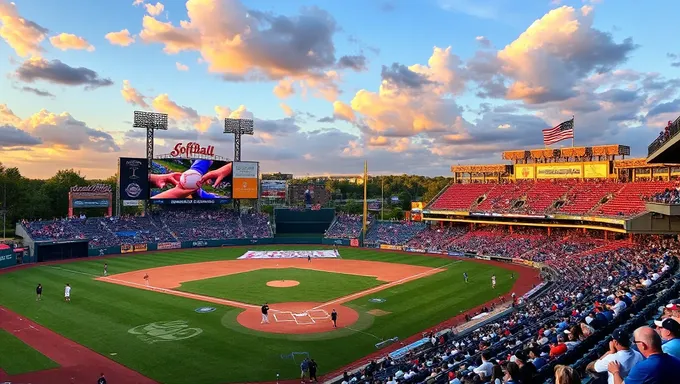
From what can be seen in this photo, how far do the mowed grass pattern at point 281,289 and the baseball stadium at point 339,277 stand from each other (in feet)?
0.92

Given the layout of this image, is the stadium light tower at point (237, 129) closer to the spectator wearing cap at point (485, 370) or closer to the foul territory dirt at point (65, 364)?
the foul territory dirt at point (65, 364)

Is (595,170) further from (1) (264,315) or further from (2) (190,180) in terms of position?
(2) (190,180)

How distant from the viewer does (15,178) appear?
8738 cm

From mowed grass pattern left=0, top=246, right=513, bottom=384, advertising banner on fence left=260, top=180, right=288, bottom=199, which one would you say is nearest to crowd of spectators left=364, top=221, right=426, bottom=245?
advertising banner on fence left=260, top=180, right=288, bottom=199

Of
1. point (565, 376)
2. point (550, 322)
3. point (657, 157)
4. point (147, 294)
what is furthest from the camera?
point (147, 294)

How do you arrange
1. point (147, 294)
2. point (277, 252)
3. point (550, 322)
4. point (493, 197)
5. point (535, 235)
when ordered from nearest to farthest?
point (550, 322)
point (147, 294)
point (535, 235)
point (277, 252)
point (493, 197)

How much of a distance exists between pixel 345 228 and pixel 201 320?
4964 centimetres

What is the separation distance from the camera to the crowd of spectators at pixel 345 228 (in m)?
75.1

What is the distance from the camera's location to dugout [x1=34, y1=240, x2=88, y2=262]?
181ft

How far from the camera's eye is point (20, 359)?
22859 millimetres

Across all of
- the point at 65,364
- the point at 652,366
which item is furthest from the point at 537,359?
the point at 65,364

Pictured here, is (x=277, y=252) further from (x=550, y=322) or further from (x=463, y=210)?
(x=550, y=322)

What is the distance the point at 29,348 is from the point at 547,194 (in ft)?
196

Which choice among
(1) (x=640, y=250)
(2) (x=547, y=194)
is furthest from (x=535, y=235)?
(1) (x=640, y=250)
